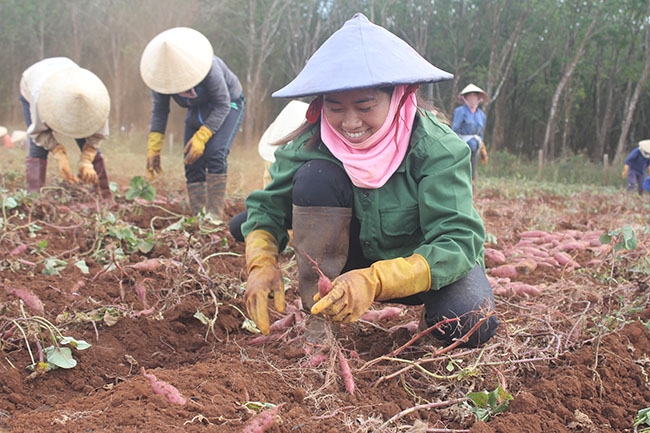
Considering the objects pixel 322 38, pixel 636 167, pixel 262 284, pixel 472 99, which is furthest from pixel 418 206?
pixel 322 38

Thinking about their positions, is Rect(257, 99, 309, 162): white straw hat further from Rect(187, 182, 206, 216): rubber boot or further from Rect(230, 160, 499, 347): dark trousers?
Rect(230, 160, 499, 347): dark trousers

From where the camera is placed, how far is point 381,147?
1.72 m

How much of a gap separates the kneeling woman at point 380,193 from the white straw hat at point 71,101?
98.8 inches

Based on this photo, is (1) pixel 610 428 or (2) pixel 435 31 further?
(2) pixel 435 31

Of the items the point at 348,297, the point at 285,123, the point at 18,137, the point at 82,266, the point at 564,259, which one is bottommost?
the point at 18,137

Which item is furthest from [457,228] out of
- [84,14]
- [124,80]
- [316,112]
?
[84,14]

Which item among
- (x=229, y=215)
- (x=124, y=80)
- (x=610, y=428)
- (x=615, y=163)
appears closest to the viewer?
(x=610, y=428)

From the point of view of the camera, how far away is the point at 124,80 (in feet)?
53.0

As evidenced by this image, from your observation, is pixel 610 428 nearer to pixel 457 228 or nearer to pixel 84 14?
pixel 457 228

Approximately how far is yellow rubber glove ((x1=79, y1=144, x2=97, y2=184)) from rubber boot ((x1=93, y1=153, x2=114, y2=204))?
0.32 feet

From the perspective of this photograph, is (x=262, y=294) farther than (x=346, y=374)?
Yes

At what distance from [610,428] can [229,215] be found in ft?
11.3

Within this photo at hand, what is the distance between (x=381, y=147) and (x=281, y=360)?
646 millimetres

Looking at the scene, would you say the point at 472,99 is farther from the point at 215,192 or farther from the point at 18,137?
the point at 18,137
